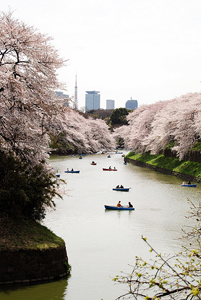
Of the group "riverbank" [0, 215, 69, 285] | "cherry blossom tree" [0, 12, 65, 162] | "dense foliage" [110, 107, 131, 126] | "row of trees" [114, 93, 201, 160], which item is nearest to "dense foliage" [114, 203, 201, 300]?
"riverbank" [0, 215, 69, 285]

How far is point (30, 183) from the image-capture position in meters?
15.1

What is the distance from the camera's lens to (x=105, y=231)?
21203 millimetres

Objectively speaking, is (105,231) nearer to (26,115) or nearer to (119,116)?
(26,115)

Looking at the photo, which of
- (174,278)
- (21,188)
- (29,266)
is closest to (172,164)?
(21,188)

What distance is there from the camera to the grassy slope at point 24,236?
42.3 feet

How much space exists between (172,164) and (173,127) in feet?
18.2

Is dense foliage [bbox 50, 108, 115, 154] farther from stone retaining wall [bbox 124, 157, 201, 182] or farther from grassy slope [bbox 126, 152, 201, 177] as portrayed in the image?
grassy slope [bbox 126, 152, 201, 177]

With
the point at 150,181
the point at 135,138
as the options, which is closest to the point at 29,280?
the point at 150,181

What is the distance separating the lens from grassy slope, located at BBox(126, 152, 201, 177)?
43594 mm

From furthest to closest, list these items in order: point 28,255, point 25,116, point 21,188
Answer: point 25,116 → point 21,188 → point 28,255

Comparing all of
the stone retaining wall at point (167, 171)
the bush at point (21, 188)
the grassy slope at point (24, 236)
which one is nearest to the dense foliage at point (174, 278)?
the grassy slope at point (24, 236)

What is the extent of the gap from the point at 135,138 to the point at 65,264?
5969cm

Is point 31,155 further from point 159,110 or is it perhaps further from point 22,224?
point 159,110

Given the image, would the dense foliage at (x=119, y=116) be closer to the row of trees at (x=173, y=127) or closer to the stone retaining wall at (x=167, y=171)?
the row of trees at (x=173, y=127)
